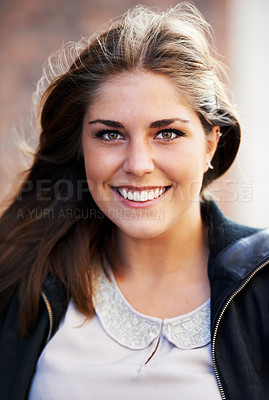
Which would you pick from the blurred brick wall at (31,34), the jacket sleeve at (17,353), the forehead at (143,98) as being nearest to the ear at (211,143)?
the forehead at (143,98)

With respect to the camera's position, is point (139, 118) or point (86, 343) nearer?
point (139, 118)

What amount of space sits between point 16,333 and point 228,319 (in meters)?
0.73

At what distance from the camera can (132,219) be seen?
5.13ft

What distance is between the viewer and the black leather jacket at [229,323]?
1.43 meters

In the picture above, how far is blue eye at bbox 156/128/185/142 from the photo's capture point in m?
1.51

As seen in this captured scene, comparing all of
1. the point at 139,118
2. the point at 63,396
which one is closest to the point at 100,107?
the point at 139,118

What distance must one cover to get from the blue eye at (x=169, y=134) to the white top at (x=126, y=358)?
1.74 ft

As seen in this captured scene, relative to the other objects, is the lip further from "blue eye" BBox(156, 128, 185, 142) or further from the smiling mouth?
"blue eye" BBox(156, 128, 185, 142)

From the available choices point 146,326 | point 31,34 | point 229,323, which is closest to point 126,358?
point 146,326

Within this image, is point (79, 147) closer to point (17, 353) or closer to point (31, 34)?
point (17, 353)

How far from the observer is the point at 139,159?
1.48 meters

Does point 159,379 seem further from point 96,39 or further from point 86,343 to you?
point 96,39

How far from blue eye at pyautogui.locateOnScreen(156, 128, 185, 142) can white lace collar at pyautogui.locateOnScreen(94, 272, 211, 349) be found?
532 millimetres

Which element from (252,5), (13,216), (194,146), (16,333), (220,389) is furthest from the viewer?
(252,5)
